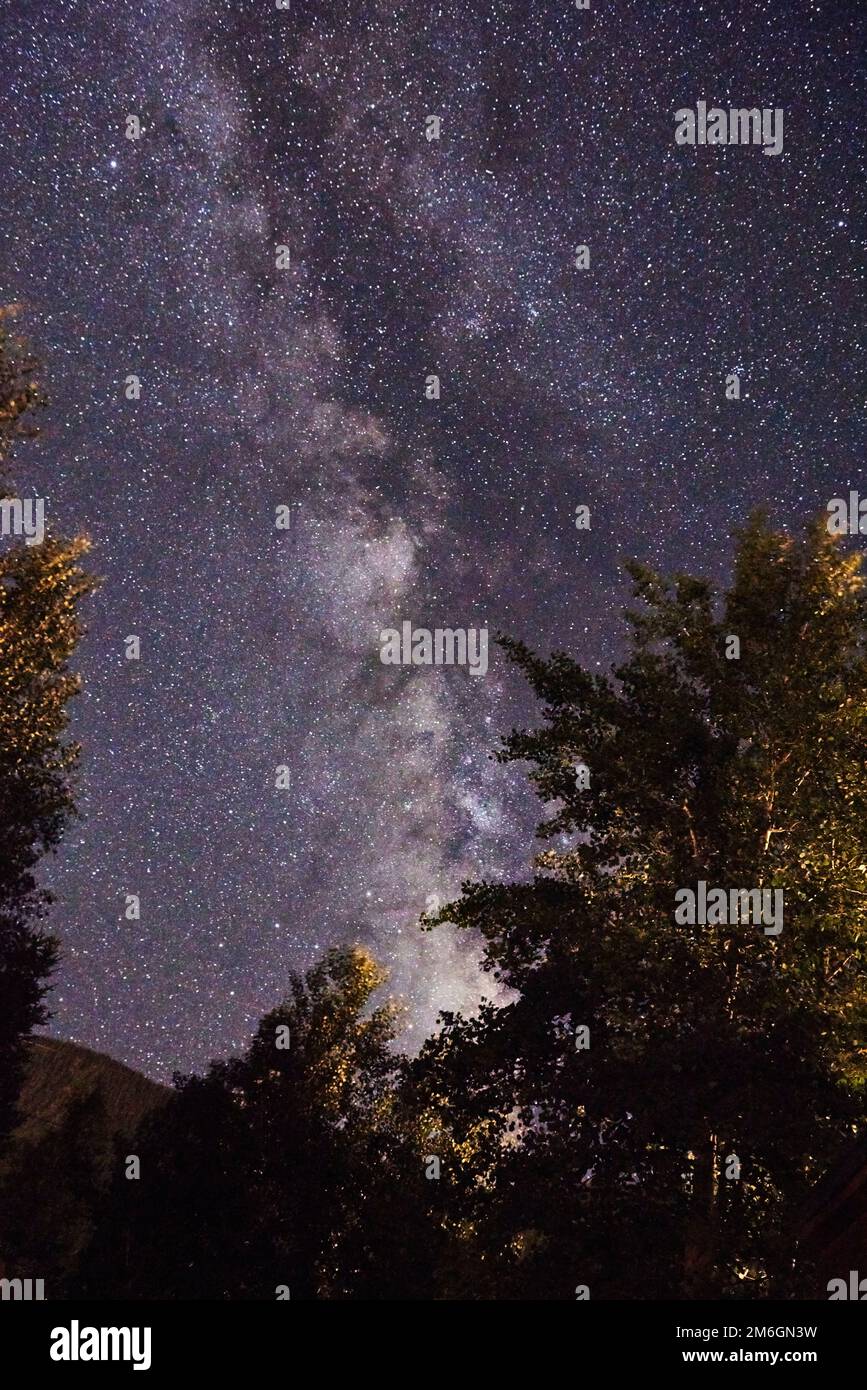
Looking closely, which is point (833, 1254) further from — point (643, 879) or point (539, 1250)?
point (643, 879)

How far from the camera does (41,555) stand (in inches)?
703

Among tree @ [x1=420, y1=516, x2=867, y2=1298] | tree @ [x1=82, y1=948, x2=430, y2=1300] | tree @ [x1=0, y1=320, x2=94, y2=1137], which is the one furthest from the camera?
tree @ [x1=82, y1=948, x2=430, y2=1300]

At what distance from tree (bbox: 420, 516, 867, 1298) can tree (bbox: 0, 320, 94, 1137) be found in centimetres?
Result: 871

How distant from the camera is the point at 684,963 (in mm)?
13477

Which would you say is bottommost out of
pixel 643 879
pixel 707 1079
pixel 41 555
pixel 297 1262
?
pixel 297 1262

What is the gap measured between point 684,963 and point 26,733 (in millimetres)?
13525

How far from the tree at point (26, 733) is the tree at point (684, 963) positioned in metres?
8.71

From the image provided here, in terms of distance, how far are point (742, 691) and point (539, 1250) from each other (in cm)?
1001

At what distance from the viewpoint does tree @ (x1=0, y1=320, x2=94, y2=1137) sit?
54.6 ft

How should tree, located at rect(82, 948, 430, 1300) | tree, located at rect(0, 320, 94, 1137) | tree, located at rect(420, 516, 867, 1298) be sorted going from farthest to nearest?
1. tree, located at rect(82, 948, 430, 1300)
2. tree, located at rect(0, 320, 94, 1137)
3. tree, located at rect(420, 516, 867, 1298)

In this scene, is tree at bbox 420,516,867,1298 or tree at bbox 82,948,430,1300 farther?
tree at bbox 82,948,430,1300

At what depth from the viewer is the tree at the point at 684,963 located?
1205 centimetres
